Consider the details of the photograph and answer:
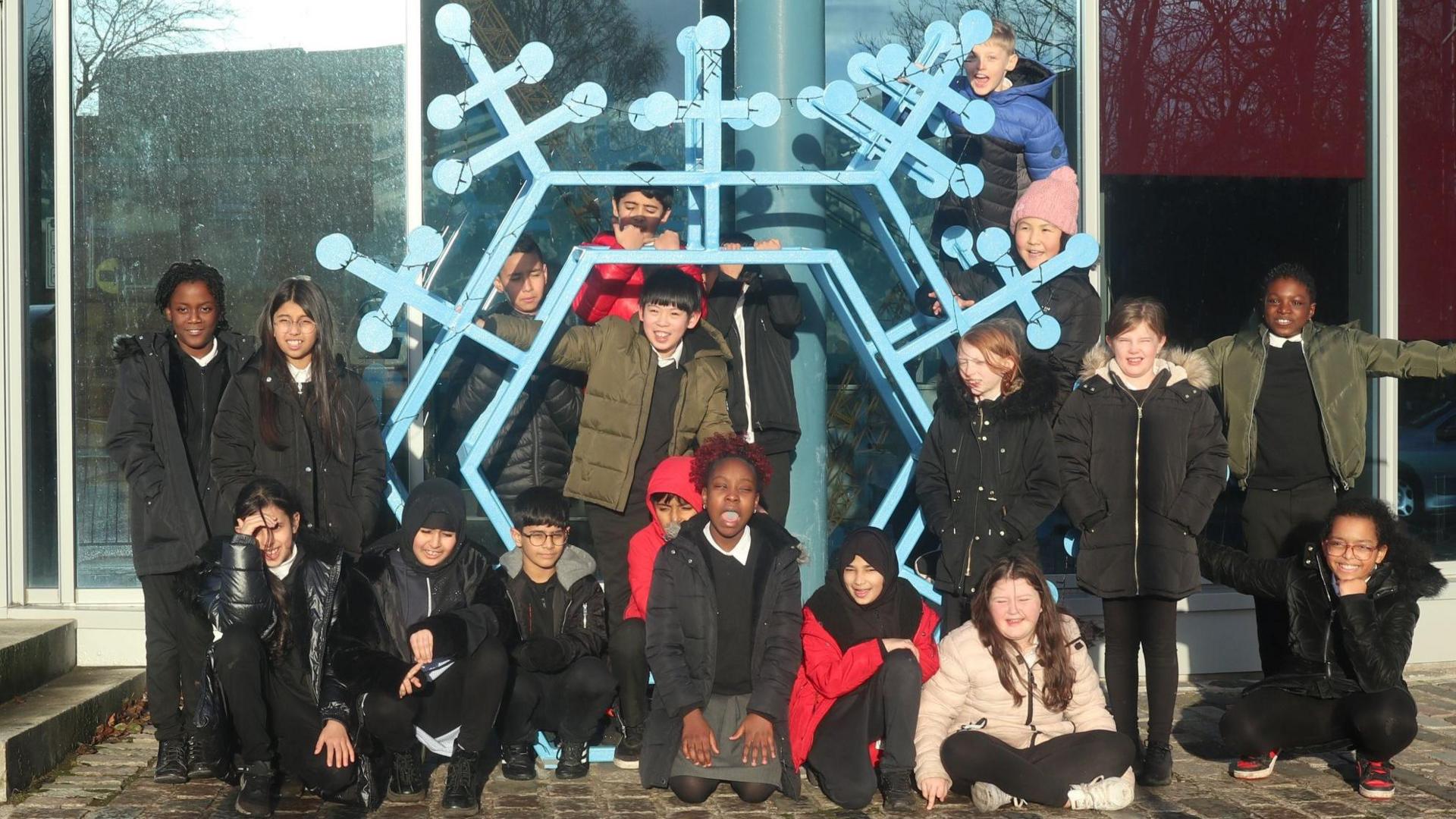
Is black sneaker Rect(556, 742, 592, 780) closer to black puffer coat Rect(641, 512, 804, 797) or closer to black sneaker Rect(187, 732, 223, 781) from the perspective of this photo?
black puffer coat Rect(641, 512, 804, 797)

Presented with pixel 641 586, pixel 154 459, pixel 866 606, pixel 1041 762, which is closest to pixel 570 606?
pixel 641 586

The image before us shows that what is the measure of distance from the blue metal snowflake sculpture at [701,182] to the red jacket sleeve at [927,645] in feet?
1.28

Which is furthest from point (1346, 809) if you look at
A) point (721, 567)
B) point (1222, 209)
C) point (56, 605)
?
point (56, 605)

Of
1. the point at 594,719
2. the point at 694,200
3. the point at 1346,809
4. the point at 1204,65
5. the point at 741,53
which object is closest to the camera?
the point at 1346,809

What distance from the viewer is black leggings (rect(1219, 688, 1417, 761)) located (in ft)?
16.6

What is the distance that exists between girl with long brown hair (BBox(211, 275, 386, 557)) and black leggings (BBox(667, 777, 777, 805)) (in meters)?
1.32

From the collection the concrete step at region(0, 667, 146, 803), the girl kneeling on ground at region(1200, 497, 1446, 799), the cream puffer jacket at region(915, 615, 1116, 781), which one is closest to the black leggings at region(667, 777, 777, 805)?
the cream puffer jacket at region(915, 615, 1116, 781)

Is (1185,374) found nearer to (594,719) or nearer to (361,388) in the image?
(594,719)

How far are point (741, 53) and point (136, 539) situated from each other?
113 inches

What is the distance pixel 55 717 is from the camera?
5391mm

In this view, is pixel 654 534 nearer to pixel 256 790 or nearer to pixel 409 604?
pixel 409 604

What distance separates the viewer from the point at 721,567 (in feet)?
17.2

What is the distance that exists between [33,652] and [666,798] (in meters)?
2.48

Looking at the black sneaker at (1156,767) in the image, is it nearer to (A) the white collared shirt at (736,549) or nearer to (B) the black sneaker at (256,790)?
(A) the white collared shirt at (736,549)
